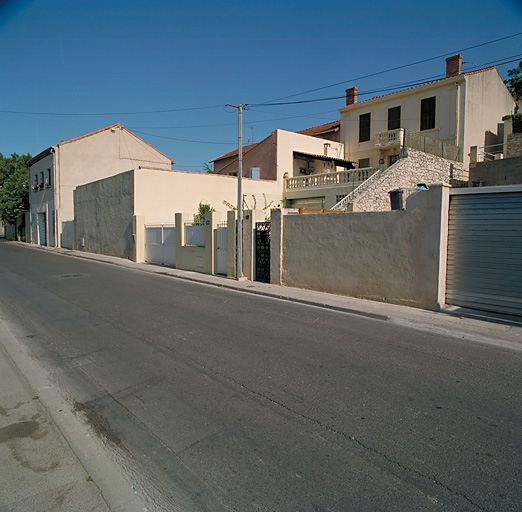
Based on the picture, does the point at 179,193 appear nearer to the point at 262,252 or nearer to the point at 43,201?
the point at 262,252

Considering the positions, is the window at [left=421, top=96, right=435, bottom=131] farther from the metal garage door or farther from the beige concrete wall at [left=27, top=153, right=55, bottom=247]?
the beige concrete wall at [left=27, top=153, right=55, bottom=247]

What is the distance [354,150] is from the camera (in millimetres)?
31328

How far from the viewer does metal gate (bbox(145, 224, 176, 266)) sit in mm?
19141

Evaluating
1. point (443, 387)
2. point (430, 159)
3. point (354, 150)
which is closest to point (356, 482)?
point (443, 387)

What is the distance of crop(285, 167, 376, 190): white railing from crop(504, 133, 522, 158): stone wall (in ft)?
27.0

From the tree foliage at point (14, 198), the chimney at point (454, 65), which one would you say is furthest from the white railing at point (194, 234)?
the tree foliage at point (14, 198)

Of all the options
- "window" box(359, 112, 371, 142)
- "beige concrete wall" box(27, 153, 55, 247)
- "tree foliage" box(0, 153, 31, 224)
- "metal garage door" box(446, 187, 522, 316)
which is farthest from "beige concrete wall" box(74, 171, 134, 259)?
"window" box(359, 112, 371, 142)

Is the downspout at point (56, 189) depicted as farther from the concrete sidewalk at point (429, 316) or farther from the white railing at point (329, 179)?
the concrete sidewalk at point (429, 316)

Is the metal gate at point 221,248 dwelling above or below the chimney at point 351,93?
below

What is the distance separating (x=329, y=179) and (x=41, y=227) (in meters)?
26.8

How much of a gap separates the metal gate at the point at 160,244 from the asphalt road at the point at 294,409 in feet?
36.7

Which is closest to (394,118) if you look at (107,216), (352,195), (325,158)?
(325,158)

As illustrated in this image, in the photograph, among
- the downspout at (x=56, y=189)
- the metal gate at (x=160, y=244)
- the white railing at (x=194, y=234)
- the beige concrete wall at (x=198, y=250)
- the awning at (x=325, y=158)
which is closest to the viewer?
the beige concrete wall at (x=198, y=250)

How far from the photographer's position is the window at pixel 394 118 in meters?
28.7
